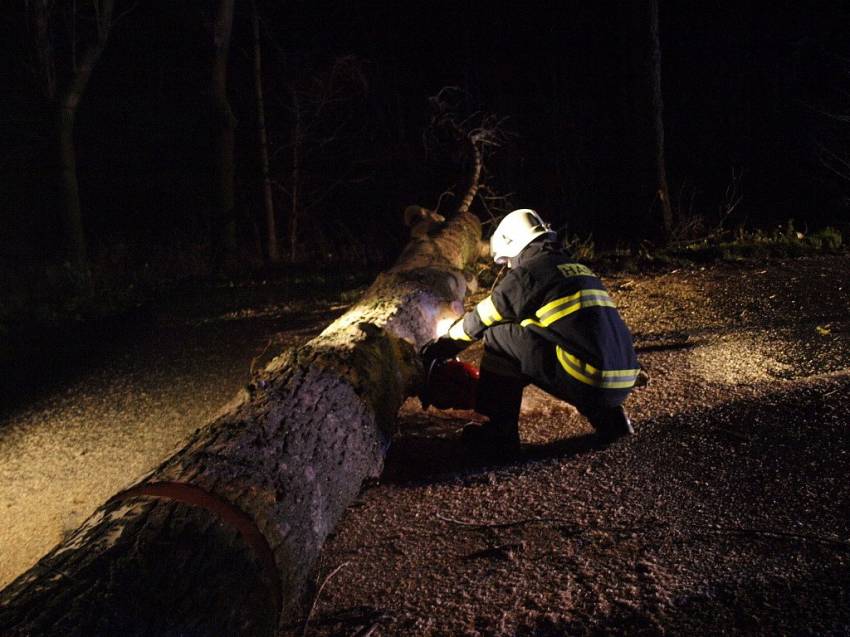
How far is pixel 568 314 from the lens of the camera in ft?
10.8

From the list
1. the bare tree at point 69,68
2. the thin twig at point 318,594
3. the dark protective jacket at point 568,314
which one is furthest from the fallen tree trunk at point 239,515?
the bare tree at point 69,68

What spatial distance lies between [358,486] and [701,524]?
1.43 m

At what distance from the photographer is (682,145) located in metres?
14.2

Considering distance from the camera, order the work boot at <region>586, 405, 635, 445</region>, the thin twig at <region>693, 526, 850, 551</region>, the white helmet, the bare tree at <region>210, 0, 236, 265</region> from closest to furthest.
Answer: the thin twig at <region>693, 526, 850, 551</region> → the work boot at <region>586, 405, 635, 445</region> → the white helmet → the bare tree at <region>210, 0, 236, 265</region>

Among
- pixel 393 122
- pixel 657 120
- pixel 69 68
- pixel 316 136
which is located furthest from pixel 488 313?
pixel 393 122

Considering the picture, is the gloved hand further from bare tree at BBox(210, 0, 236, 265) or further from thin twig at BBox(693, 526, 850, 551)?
bare tree at BBox(210, 0, 236, 265)

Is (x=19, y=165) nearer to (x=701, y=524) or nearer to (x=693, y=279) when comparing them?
(x=693, y=279)

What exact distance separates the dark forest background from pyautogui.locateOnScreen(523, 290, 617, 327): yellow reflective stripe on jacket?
23.9 ft

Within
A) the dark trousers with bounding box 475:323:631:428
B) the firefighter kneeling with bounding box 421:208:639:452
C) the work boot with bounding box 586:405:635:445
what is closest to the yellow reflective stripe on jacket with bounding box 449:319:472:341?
the firefighter kneeling with bounding box 421:208:639:452

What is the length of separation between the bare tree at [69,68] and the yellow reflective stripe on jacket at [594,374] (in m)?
8.07

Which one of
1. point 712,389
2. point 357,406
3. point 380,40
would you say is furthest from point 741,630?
point 380,40

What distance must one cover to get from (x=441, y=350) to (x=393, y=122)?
43.5ft

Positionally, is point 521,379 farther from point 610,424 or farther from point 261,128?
point 261,128

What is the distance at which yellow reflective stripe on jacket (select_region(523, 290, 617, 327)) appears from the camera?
3.27 m
